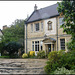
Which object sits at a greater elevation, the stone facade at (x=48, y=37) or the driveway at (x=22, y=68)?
the stone facade at (x=48, y=37)

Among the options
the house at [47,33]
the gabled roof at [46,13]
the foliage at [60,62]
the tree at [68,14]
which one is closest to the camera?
the foliage at [60,62]

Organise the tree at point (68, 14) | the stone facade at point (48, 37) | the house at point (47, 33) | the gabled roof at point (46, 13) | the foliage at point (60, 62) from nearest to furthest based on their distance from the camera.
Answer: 1. the foliage at point (60, 62)
2. the tree at point (68, 14)
3. the stone facade at point (48, 37)
4. the house at point (47, 33)
5. the gabled roof at point (46, 13)

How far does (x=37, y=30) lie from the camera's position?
21438mm

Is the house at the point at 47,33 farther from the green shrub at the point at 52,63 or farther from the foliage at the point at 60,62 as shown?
the foliage at the point at 60,62

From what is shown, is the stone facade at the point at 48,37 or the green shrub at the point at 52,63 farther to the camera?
the stone facade at the point at 48,37

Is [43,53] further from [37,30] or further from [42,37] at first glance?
[37,30]

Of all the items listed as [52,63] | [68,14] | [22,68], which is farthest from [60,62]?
[22,68]

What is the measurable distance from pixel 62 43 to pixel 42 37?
13.3 feet

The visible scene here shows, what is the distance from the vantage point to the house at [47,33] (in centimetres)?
1770

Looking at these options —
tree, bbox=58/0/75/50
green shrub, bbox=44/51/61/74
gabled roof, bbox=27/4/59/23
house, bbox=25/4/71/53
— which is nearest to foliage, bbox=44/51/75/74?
green shrub, bbox=44/51/61/74

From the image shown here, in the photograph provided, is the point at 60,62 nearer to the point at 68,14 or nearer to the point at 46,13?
the point at 68,14

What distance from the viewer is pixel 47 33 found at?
19.5 metres

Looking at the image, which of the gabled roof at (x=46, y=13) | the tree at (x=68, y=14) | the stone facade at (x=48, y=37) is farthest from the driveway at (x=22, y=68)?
the gabled roof at (x=46, y=13)

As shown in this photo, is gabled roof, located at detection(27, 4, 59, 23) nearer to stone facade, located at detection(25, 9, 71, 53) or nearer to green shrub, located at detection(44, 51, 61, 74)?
stone facade, located at detection(25, 9, 71, 53)
